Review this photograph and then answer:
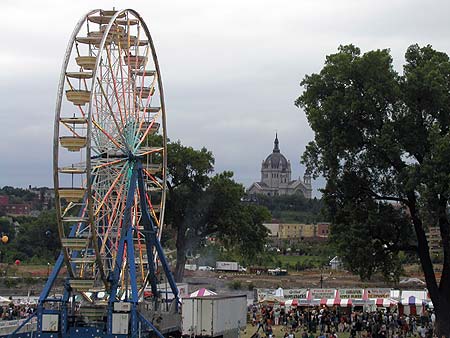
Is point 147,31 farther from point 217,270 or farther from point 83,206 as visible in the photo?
point 217,270

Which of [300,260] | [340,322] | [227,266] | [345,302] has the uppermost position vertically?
[300,260]

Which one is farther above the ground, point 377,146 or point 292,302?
point 377,146

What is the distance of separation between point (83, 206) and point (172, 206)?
37.0 m

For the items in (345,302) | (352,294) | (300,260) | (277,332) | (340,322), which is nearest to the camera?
(277,332)

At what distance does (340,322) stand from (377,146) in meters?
11.3

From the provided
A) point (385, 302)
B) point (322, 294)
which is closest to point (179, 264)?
point (322, 294)

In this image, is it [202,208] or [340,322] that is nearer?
[340,322]

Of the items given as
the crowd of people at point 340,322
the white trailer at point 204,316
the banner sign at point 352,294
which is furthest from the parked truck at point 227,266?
the white trailer at point 204,316

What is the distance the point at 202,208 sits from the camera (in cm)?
7444

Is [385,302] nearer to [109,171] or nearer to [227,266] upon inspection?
[109,171]

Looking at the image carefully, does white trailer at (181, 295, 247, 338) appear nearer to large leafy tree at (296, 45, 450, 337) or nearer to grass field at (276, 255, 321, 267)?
large leafy tree at (296, 45, 450, 337)

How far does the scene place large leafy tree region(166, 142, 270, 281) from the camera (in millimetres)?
73938

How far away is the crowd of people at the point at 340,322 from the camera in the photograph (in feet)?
149

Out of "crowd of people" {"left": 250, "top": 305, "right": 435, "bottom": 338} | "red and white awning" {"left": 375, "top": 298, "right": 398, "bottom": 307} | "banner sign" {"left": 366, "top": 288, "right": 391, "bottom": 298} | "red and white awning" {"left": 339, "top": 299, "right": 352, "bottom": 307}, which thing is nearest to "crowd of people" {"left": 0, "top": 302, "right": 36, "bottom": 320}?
"crowd of people" {"left": 250, "top": 305, "right": 435, "bottom": 338}
